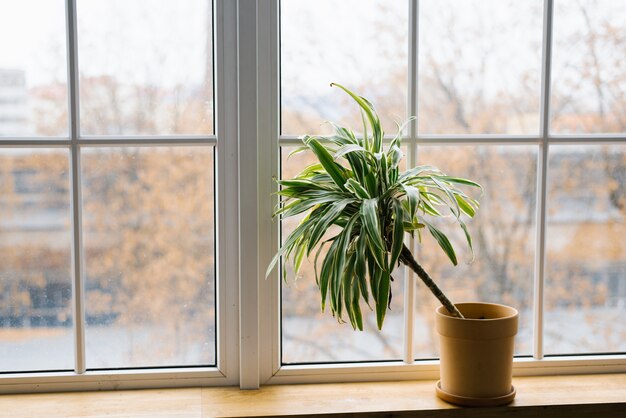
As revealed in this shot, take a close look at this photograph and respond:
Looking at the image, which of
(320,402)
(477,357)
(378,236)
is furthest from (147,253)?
(477,357)

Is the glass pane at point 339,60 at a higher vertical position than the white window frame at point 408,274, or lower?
higher

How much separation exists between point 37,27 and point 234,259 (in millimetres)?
886

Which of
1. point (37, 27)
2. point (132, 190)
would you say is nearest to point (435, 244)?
point (132, 190)

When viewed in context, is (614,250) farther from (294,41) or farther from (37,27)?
(37,27)

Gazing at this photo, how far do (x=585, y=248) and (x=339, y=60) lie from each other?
3.24 feet

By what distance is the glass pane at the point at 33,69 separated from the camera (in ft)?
6.93

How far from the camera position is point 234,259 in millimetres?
2207

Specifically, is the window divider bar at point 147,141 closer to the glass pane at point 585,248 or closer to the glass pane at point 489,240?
the glass pane at point 489,240

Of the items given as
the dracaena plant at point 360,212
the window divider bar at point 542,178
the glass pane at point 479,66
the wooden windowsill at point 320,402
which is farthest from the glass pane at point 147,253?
the window divider bar at point 542,178

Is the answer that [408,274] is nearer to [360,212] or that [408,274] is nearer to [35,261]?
[360,212]

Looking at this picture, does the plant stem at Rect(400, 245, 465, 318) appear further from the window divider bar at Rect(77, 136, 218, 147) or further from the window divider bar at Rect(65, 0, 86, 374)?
the window divider bar at Rect(65, 0, 86, 374)

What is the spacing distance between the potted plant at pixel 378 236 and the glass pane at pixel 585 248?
34cm

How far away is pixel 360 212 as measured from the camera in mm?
1845

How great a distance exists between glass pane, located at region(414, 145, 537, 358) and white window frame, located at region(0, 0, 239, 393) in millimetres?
587
